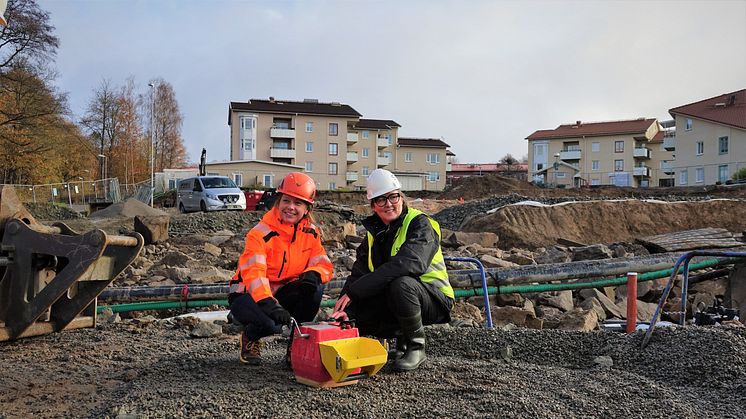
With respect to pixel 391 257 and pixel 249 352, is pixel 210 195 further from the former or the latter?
pixel 391 257

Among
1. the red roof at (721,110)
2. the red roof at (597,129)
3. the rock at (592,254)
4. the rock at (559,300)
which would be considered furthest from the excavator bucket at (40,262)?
the red roof at (597,129)

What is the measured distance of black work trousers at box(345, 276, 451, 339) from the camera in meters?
4.07

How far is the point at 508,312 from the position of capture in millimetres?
6844

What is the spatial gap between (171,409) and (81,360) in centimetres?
171

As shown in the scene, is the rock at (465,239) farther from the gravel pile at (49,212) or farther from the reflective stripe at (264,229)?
the gravel pile at (49,212)

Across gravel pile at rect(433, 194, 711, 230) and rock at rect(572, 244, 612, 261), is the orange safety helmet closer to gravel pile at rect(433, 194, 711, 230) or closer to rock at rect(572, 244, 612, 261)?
rock at rect(572, 244, 612, 261)

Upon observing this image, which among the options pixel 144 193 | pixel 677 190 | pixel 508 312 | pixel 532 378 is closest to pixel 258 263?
pixel 532 378

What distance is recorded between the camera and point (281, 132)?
61.1 m

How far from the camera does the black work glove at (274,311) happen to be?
153 inches

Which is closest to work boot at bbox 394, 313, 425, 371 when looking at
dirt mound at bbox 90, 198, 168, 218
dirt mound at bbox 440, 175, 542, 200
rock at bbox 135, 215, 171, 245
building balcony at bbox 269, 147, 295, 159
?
rock at bbox 135, 215, 171, 245

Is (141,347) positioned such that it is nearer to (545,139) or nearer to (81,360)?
(81,360)

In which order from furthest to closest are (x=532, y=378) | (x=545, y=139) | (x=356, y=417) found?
(x=545, y=139)
(x=532, y=378)
(x=356, y=417)

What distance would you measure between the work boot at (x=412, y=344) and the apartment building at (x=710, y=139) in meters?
47.6

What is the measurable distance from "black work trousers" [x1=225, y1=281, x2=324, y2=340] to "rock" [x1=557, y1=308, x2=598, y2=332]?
116 inches
